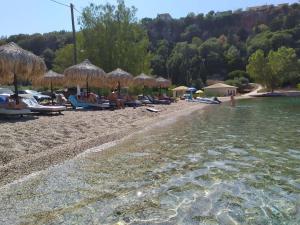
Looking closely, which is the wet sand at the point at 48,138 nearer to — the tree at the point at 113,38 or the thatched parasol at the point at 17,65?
the thatched parasol at the point at 17,65

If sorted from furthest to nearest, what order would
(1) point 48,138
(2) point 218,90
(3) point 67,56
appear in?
(2) point 218,90 → (3) point 67,56 → (1) point 48,138

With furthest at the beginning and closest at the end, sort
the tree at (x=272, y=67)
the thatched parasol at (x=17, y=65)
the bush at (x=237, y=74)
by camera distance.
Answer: the bush at (x=237, y=74), the tree at (x=272, y=67), the thatched parasol at (x=17, y=65)

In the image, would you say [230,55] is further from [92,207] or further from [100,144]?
[92,207]

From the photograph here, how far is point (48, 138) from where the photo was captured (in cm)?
1228

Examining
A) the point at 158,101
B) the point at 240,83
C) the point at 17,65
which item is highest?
the point at 17,65

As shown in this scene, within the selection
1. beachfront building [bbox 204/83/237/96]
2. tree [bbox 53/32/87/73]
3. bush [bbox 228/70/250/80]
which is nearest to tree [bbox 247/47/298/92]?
beachfront building [bbox 204/83/237/96]

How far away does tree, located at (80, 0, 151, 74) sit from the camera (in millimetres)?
38656

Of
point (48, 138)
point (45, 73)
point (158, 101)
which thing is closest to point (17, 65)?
point (45, 73)

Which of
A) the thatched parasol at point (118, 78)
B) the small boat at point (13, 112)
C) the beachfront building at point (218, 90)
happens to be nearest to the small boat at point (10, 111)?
the small boat at point (13, 112)

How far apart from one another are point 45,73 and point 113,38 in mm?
19419

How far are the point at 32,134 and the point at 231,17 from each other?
156928mm

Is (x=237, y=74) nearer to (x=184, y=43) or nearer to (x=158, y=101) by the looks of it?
(x=184, y=43)

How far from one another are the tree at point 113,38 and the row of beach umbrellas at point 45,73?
149 inches

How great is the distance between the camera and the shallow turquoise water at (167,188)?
603 cm
